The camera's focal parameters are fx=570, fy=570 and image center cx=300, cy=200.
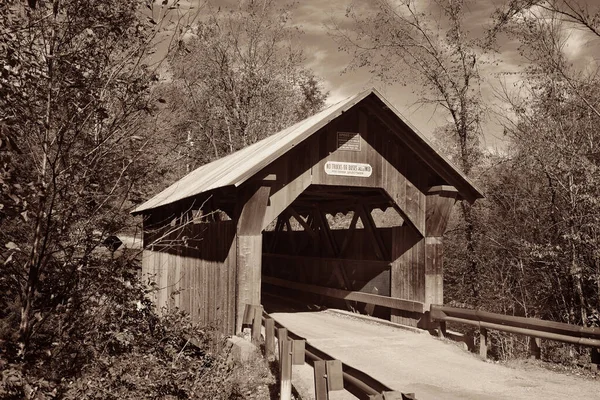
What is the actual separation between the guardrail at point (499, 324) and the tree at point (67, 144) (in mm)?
6412

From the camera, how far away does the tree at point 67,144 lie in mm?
4227

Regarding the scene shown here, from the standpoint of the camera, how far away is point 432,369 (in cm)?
848

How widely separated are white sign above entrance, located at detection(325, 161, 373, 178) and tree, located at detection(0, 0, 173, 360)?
5.99 metres

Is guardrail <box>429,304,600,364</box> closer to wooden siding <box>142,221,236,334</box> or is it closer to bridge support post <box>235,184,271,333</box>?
bridge support post <box>235,184,271,333</box>

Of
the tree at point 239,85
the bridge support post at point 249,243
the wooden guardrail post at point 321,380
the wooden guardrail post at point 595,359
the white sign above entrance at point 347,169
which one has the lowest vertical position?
the wooden guardrail post at point 595,359

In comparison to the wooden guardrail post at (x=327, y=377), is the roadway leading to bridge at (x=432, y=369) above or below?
below

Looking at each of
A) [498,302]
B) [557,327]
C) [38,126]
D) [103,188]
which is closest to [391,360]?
[557,327]

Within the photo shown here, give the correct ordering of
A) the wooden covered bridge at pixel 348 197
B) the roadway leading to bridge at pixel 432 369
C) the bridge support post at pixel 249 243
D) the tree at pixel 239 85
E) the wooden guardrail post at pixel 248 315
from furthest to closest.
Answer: the tree at pixel 239 85, the wooden covered bridge at pixel 348 197, the bridge support post at pixel 249 243, the wooden guardrail post at pixel 248 315, the roadway leading to bridge at pixel 432 369

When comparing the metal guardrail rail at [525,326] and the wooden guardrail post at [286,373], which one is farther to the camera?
the metal guardrail rail at [525,326]

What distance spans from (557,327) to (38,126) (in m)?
7.50

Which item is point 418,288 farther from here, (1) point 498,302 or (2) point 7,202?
(2) point 7,202

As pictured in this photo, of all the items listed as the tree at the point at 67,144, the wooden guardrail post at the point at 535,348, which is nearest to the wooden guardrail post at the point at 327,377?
the tree at the point at 67,144

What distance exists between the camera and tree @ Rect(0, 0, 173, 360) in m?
4.23

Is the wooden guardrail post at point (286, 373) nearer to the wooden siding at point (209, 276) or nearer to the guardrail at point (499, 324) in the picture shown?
the wooden siding at point (209, 276)
